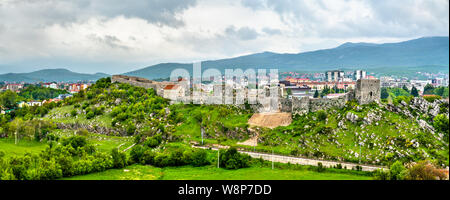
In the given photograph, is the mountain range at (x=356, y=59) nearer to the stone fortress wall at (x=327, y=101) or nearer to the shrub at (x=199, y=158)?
the stone fortress wall at (x=327, y=101)

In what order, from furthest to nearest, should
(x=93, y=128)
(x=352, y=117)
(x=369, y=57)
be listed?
(x=369, y=57), (x=93, y=128), (x=352, y=117)

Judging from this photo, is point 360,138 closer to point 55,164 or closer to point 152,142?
point 152,142

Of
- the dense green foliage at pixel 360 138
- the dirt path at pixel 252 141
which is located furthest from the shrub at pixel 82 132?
the dense green foliage at pixel 360 138

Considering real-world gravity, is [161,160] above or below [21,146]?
below

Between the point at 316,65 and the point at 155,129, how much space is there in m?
106

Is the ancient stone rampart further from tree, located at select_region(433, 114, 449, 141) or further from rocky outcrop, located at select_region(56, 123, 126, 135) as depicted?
tree, located at select_region(433, 114, 449, 141)

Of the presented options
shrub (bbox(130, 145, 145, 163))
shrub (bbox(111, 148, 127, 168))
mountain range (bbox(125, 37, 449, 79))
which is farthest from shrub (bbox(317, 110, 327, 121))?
mountain range (bbox(125, 37, 449, 79))

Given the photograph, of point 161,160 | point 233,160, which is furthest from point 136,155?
point 233,160

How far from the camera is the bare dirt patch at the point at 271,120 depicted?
26031mm

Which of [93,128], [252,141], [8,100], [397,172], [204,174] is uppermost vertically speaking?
[8,100]

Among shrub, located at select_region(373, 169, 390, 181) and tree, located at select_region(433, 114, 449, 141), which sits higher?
tree, located at select_region(433, 114, 449, 141)

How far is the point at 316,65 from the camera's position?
12538 cm

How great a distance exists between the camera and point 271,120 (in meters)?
26.8

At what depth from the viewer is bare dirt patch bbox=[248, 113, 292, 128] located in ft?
85.4
